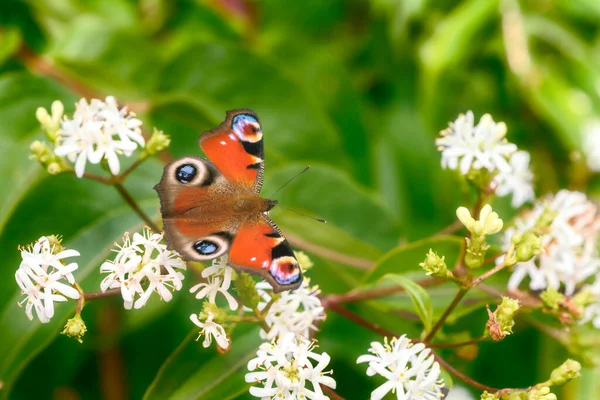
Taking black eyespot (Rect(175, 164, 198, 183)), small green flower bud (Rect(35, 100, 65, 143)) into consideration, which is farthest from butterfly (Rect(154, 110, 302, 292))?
small green flower bud (Rect(35, 100, 65, 143))

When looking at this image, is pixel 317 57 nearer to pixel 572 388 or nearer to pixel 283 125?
pixel 283 125

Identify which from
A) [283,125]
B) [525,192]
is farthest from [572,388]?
[283,125]

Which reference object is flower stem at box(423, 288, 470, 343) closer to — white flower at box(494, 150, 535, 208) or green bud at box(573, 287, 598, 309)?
green bud at box(573, 287, 598, 309)

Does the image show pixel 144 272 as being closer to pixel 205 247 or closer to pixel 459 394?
pixel 205 247

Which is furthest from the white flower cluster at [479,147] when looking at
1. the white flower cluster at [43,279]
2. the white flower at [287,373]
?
the white flower cluster at [43,279]

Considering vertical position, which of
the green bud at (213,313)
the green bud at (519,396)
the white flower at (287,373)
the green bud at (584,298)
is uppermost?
the green bud at (584,298)

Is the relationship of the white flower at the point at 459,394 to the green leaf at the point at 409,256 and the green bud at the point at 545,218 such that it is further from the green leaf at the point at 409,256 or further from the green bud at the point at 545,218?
the green bud at the point at 545,218
